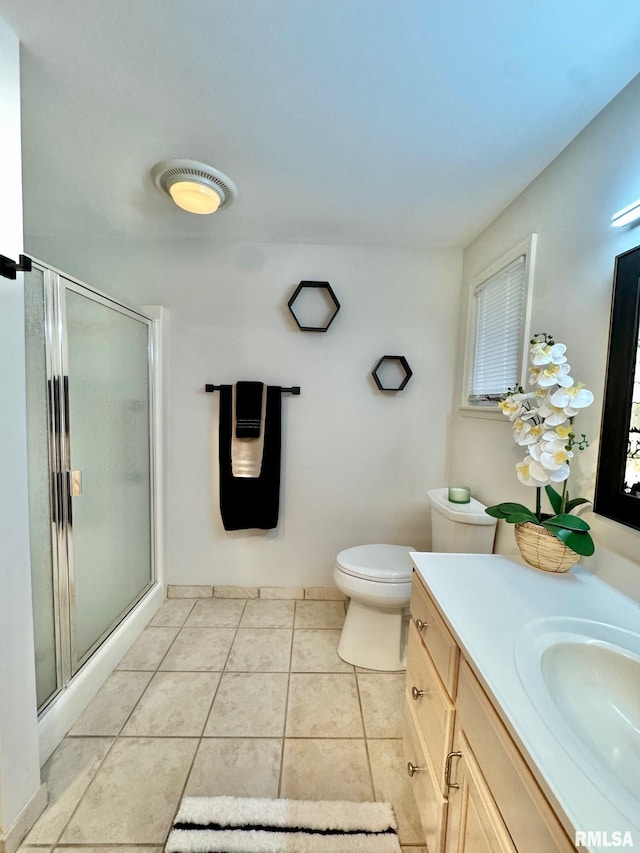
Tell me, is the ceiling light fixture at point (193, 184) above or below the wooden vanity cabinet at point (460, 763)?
above

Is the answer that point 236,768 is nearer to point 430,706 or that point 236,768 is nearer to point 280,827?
point 280,827

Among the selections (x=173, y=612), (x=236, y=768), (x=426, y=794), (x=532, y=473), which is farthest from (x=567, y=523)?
(x=173, y=612)

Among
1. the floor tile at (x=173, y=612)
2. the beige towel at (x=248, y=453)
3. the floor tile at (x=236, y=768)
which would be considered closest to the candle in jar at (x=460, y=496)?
the beige towel at (x=248, y=453)

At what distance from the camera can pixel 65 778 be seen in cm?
112

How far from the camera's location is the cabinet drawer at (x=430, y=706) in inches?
31.2

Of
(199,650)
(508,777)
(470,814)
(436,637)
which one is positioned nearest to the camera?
(508,777)

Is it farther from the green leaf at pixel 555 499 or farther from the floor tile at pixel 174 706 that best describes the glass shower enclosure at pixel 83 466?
the green leaf at pixel 555 499

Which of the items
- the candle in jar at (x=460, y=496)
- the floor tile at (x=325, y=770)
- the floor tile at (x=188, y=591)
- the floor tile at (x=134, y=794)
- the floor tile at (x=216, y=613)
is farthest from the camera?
the floor tile at (x=188, y=591)

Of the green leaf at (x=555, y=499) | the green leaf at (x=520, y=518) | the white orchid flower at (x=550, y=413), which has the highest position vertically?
the white orchid flower at (x=550, y=413)

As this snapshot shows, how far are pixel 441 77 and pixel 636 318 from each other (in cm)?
88

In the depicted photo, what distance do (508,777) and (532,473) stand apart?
2.31 feet

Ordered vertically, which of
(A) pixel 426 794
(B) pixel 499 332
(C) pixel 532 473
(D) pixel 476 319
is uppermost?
(D) pixel 476 319

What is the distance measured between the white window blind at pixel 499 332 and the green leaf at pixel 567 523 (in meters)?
0.65

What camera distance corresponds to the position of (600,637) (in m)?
0.72
